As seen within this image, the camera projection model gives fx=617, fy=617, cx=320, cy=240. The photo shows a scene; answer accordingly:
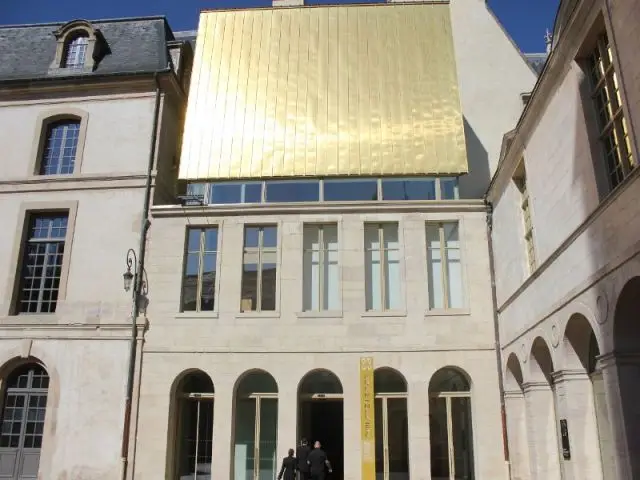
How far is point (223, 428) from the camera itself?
14.6 m

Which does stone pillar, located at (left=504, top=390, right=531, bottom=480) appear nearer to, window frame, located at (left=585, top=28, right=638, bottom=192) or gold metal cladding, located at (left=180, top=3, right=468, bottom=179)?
gold metal cladding, located at (left=180, top=3, right=468, bottom=179)

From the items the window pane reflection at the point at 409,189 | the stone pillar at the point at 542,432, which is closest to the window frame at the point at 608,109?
the stone pillar at the point at 542,432

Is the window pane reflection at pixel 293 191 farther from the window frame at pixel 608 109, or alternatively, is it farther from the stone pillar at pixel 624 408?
the stone pillar at pixel 624 408

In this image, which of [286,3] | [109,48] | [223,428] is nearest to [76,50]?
[109,48]

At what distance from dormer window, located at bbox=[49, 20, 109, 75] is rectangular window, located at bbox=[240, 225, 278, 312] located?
7.14 metres

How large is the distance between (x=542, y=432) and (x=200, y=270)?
8.92 meters

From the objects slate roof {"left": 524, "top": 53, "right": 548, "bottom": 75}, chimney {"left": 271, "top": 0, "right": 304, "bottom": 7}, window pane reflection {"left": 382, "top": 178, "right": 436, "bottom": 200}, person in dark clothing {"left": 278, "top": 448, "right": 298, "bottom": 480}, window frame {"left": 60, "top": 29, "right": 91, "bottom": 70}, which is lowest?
person in dark clothing {"left": 278, "top": 448, "right": 298, "bottom": 480}

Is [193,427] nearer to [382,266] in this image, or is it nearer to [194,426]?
[194,426]

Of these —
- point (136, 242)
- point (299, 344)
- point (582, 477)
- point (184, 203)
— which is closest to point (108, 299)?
point (136, 242)

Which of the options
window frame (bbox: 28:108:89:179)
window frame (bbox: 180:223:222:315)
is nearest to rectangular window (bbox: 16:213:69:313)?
window frame (bbox: 28:108:89:179)

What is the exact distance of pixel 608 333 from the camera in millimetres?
8406

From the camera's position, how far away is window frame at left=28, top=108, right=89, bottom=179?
56.0 ft

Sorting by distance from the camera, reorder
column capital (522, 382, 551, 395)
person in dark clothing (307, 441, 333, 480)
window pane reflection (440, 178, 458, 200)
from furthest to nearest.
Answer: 1. window pane reflection (440, 178, 458, 200)
2. person in dark clothing (307, 441, 333, 480)
3. column capital (522, 382, 551, 395)

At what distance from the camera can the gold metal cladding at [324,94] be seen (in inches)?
654
